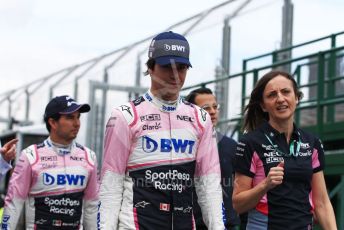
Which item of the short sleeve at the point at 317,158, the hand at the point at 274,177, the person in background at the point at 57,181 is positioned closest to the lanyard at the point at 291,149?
the short sleeve at the point at 317,158

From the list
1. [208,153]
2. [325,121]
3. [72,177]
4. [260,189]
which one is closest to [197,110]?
[208,153]

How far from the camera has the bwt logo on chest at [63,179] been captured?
814 cm

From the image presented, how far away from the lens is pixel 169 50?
498 centimetres

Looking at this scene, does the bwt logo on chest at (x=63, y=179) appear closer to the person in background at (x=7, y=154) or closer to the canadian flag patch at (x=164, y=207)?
the person in background at (x=7, y=154)

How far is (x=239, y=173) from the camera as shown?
5293 millimetres

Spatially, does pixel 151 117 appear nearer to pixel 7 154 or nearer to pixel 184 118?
pixel 184 118

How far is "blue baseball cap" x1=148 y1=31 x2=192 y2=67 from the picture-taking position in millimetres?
4945

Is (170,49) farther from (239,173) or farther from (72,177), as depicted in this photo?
(72,177)

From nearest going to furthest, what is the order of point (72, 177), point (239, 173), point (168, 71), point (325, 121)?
point (168, 71)
point (239, 173)
point (72, 177)
point (325, 121)

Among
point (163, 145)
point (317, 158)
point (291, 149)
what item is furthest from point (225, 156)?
point (163, 145)

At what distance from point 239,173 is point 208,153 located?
0.29m

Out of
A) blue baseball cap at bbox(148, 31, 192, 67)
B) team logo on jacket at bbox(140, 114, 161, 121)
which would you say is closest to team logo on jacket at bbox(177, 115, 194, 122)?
team logo on jacket at bbox(140, 114, 161, 121)

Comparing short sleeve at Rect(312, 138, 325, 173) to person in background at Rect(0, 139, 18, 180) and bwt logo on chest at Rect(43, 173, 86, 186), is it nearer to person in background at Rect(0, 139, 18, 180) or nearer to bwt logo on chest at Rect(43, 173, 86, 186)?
person in background at Rect(0, 139, 18, 180)

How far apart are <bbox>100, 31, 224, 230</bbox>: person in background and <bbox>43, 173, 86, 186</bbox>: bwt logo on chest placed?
3218 millimetres
